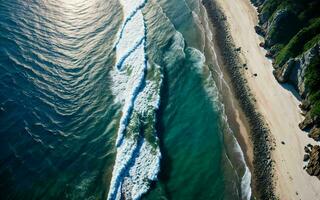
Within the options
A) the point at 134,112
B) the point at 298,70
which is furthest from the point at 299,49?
the point at 134,112

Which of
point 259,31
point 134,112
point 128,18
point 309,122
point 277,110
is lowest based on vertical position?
point 277,110

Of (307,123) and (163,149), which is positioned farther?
(307,123)

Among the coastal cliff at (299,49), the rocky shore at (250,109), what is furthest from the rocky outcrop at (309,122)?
the rocky shore at (250,109)

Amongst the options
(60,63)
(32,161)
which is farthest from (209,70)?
(32,161)

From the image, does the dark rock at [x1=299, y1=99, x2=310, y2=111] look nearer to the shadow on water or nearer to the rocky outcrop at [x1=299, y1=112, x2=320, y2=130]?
the rocky outcrop at [x1=299, y1=112, x2=320, y2=130]

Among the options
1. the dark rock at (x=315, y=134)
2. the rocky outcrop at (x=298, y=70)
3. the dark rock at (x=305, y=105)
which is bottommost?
the dark rock at (x=315, y=134)

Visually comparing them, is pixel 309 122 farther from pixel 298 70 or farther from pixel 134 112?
pixel 134 112

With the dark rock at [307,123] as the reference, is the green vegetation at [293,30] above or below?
above

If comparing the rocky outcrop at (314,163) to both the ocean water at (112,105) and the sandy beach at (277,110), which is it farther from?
the ocean water at (112,105)
